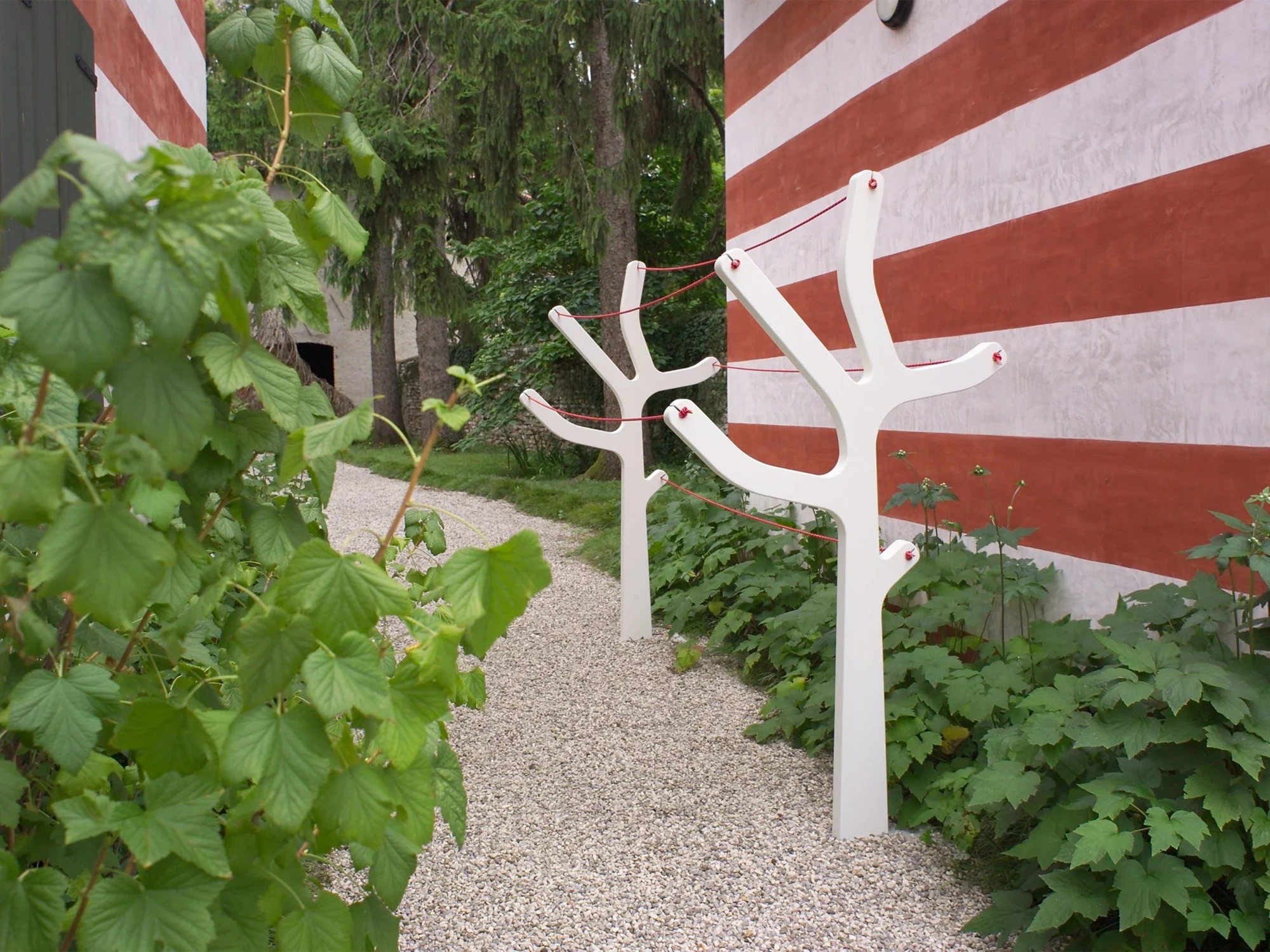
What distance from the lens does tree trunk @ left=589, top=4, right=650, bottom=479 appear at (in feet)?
32.8

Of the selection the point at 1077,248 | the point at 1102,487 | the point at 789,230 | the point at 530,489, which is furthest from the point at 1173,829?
the point at 530,489

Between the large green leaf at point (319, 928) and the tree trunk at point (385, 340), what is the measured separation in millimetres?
12151

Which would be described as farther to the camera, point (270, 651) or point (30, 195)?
point (270, 651)

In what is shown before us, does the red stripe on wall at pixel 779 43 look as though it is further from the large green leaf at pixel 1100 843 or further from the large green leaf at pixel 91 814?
the large green leaf at pixel 91 814

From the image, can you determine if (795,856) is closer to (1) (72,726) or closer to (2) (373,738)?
(2) (373,738)

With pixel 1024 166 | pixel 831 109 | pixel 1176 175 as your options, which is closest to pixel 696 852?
pixel 1176 175

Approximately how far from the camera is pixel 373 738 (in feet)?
3.36

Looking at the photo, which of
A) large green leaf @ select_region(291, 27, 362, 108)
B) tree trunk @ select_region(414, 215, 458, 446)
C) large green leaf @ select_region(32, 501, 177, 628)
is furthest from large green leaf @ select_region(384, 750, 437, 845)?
tree trunk @ select_region(414, 215, 458, 446)

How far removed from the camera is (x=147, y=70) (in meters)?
3.51

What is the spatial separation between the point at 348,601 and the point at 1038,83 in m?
3.35

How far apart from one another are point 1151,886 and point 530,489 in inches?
353

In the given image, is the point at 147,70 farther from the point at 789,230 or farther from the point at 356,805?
the point at 356,805

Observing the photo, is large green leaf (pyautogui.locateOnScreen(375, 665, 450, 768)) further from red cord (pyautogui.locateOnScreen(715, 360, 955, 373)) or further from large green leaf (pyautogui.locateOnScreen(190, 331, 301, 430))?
red cord (pyautogui.locateOnScreen(715, 360, 955, 373))

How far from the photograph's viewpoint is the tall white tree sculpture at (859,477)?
2.78 m
